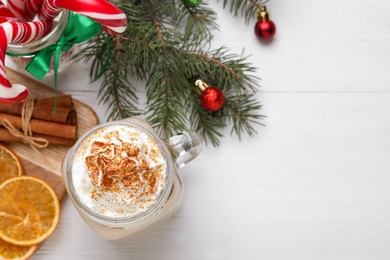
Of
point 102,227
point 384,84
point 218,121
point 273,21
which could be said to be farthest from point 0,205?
point 384,84

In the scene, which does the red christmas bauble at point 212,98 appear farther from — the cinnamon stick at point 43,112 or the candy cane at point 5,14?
the candy cane at point 5,14

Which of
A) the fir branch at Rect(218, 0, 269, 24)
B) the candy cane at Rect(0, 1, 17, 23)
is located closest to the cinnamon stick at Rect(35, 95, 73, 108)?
the candy cane at Rect(0, 1, 17, 23)

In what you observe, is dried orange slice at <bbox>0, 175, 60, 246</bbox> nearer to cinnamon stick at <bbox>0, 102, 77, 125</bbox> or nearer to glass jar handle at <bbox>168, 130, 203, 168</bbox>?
cinnamon stick at <bbox>0, 102, 77, 125</bbox>

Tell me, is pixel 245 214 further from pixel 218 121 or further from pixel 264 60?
pixel 264 60

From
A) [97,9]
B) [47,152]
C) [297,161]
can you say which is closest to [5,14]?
[97,9]

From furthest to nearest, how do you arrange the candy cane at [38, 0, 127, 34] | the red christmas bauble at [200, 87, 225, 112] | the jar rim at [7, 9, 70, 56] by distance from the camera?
1. the red christmas bauble at [200, 87, 225, 112]
2. the jar rim at [7, 9, 70, 56]
3. the candy cane at [38, 0, 127, 34]

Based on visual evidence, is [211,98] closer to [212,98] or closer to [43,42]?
[212,98]
